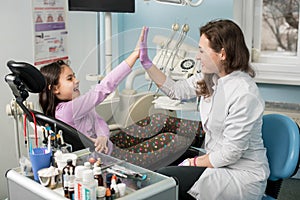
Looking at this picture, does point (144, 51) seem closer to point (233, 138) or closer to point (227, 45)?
point (227, 45)

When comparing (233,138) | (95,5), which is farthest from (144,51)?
(95,5)

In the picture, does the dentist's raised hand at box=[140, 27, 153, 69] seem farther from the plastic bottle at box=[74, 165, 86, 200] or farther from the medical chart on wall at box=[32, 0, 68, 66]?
the medical chart on wall at box=[32, 0, 68, 66]

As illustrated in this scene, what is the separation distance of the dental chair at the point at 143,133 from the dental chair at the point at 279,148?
0.43 m

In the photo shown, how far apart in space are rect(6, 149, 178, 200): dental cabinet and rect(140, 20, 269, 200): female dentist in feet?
1.19

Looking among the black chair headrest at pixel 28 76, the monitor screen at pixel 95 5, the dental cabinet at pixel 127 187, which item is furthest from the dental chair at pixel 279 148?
the monitor screen at pixel 95 5

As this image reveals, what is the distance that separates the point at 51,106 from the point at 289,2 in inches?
73.0

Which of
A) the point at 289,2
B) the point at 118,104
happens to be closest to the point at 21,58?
the point at 118,104

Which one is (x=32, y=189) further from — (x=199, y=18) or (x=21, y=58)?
(x=199, y=18)

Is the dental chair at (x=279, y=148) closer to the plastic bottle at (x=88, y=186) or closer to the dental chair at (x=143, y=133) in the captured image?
the dental chair at (x=143, y=133)

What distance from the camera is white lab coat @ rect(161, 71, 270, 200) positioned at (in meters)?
1.65

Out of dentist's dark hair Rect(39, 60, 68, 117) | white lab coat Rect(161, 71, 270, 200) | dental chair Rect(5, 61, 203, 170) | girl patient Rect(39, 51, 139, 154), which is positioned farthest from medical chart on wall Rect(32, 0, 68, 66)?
white lab coat Rect(161, 71, 270, 200)

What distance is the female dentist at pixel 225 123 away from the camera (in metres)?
1.63

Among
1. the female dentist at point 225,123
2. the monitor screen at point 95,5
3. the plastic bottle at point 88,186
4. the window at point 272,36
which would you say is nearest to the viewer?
the plastic bottle at point 88,186

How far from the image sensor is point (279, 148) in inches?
70.7
